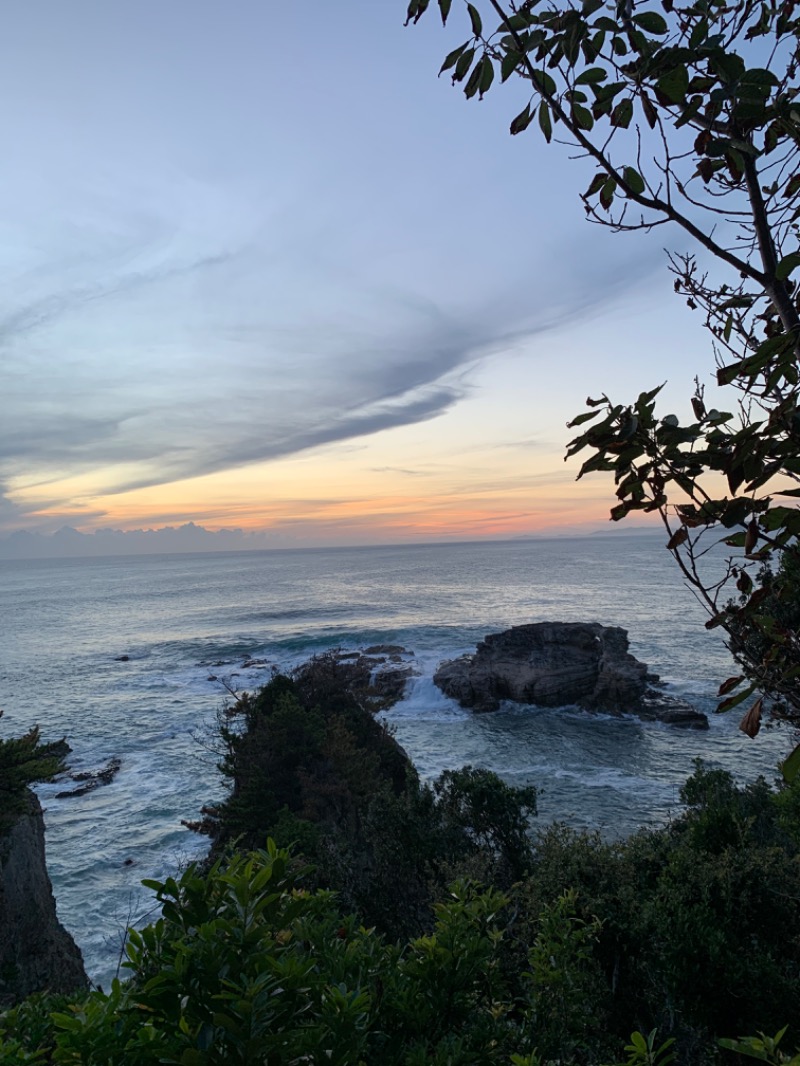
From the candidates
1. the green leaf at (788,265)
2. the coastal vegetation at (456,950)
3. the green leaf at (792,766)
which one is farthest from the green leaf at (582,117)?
the coastal vegetation at (456,950)

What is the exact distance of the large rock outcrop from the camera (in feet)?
134

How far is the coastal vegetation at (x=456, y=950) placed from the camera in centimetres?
266

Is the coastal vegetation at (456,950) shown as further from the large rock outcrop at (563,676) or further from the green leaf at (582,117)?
the large rock outcrop at (563,676)

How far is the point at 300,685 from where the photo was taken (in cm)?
3256

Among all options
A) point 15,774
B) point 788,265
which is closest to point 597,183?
point 788,265

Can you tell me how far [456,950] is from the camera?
396cm

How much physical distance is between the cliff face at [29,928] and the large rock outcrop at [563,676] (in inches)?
1182

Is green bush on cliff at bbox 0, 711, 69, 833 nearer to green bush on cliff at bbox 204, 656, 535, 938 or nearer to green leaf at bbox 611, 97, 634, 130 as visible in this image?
green bush on cliff at bbox 204, 656, 535, 938

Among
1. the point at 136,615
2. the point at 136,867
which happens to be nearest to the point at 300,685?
the point at 136,867

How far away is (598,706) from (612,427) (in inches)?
1703

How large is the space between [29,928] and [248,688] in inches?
1331

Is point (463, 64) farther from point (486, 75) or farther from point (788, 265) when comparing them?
point (788, 265)

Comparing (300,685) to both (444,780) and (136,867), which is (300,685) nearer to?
(136,867)

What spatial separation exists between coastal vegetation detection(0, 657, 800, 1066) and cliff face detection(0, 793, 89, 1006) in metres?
5.72
